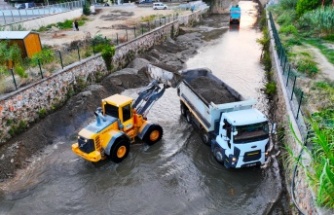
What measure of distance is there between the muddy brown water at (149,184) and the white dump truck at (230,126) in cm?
70

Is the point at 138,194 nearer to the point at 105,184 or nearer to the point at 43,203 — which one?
the point at 105,184

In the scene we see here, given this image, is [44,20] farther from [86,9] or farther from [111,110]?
[111,110]

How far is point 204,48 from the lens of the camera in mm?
29875

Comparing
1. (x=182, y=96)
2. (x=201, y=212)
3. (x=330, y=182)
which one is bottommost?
(x=201, y=212)

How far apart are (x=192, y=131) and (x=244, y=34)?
87.0 feet

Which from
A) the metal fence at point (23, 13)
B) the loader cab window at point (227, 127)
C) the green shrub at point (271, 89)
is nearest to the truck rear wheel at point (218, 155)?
the loader cab window at point (227, 127)

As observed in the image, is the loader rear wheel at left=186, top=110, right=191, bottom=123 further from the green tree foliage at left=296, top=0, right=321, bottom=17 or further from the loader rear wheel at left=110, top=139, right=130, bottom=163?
the green tree foliage at left=296, top=0, right=321, bottom=17

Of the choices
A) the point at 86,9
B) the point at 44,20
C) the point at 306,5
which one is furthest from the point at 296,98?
the point at 86,9

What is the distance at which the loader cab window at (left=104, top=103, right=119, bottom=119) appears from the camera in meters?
11.4

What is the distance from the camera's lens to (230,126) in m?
9.98

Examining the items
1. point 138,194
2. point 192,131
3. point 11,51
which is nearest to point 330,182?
point 138,194

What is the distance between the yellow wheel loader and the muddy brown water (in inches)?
24.4

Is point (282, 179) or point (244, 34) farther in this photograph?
point (244, 34)

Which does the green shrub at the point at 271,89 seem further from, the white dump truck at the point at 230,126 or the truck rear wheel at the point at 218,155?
the truck rear wheel at the point at 218,155
